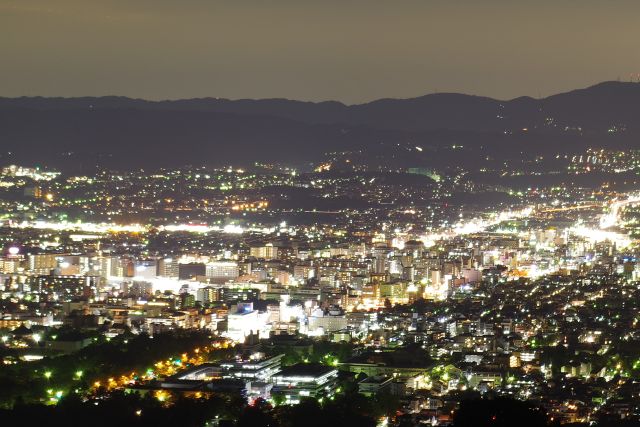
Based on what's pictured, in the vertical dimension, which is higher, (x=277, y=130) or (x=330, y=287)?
(x=277, y=130)

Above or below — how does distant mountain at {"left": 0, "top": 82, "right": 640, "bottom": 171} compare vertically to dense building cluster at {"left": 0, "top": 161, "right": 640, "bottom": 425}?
above

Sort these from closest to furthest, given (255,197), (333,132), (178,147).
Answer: (255,197)
(178,147)
(333,132)

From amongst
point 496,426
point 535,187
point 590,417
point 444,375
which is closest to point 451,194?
point 535,187

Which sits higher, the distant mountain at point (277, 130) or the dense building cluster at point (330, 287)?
the distant mountain at point (277, 130)

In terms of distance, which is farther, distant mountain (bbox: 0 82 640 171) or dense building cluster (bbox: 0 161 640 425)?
distant mountain (bbox: 0 82 640 171)

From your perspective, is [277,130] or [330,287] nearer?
[330,287]

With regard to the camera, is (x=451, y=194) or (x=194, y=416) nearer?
(x=194, y=416)

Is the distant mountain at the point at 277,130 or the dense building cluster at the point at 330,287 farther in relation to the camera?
the distant mountain at the point at 277,130

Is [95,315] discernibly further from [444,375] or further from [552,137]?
[552,137]
